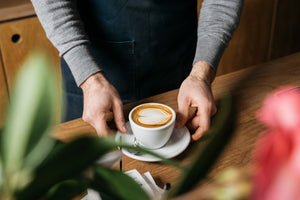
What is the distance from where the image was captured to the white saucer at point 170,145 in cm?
73

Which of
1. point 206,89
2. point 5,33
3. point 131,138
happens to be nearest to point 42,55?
point 131,138

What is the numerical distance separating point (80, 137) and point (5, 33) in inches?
68.4

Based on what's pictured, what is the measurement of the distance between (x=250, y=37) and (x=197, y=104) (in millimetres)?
1897

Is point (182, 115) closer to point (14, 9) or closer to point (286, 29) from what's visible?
point (14, 9)

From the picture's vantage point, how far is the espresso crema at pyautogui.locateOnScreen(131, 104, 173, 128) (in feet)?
2.56

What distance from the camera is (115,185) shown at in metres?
0.26

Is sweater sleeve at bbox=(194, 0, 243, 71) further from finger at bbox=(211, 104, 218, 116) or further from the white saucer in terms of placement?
the white saucer

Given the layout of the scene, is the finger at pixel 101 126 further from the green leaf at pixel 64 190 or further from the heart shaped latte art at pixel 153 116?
the green leaf at pixel 64 190

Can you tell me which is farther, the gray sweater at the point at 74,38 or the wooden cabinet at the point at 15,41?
the wooden cabinet at the point at 15,41

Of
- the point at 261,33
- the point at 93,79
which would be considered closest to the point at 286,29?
the point at 261,33

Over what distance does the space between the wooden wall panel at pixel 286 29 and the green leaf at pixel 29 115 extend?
262 centimetres

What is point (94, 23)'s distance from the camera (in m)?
1.15

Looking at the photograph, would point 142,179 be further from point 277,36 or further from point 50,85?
point 277,36

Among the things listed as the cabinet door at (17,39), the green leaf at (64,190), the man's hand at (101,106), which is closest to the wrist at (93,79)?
the man's hand at (101,106)
